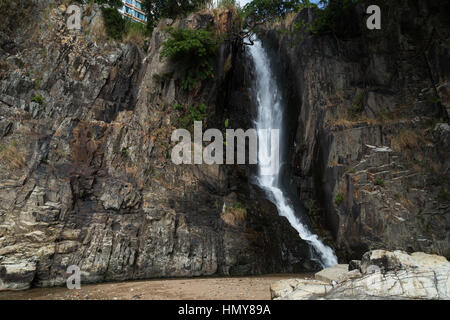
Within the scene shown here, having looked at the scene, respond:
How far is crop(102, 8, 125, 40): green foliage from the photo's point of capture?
15695mm

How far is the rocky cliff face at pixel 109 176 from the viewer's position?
9562mm

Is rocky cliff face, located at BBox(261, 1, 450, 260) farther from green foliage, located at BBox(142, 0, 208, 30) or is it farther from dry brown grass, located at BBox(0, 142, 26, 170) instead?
dry brown grass, located at BBox(0, 142, 26, 170)

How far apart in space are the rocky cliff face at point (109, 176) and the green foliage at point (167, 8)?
13.6 feet

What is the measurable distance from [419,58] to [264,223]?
1123cm

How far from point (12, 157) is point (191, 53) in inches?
355

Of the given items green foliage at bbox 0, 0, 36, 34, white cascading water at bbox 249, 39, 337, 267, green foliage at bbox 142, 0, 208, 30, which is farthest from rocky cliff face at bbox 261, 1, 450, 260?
green foliage at bbox 0, 0, 36, 34

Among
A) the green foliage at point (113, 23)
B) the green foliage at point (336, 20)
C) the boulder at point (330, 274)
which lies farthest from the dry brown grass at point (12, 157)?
the green foliage at point (336, 20)

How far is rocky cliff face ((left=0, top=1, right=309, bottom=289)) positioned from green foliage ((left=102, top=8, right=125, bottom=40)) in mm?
386

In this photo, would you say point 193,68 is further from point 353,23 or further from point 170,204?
point 353,23

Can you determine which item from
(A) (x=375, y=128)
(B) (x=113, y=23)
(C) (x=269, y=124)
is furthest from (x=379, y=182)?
(B) (x=113, y=23)

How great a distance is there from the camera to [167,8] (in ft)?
67.1

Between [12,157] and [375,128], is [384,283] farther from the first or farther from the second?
[12,157]

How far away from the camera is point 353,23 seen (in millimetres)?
16453

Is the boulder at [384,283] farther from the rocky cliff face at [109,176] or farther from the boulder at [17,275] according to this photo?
the boulder at [17,275]
